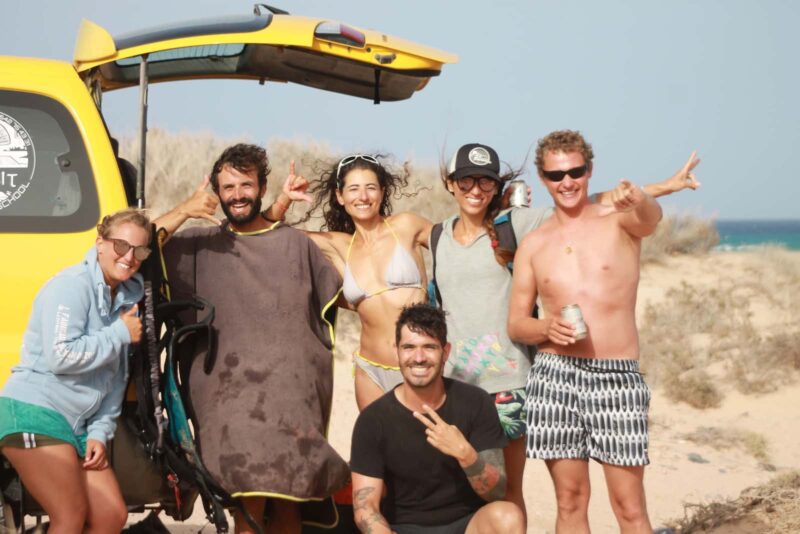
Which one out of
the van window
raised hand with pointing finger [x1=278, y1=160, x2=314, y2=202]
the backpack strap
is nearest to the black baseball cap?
the backpack strap

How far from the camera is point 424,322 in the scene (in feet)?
13.4

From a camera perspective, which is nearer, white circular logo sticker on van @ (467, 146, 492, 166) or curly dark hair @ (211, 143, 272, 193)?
curly dark hair @ (211, 143, 272, 193)

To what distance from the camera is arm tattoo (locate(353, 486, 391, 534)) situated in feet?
12.9

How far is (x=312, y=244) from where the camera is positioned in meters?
4.62

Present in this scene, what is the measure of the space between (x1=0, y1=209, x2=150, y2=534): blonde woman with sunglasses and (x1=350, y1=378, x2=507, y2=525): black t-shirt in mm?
990

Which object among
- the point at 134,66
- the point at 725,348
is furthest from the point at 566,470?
the point at 725,348

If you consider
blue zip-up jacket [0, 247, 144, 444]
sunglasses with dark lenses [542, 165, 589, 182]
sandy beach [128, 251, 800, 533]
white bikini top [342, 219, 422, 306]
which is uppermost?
sunglasses with dark lenses [542, 165, 589, 182]

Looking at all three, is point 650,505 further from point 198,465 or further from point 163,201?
point 163,201

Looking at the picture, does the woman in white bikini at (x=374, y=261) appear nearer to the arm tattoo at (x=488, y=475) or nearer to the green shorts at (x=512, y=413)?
the green shorts at (x=512, y=413)

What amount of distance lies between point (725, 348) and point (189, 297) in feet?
29.2

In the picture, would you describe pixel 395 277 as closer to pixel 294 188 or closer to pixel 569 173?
pixel 294 188

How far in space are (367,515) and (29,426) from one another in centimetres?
132

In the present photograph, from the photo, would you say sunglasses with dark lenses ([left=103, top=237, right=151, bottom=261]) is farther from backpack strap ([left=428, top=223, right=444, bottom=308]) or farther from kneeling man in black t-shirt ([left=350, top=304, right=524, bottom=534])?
backpack strap ([left=428, top=223, right=444, bottom=308])

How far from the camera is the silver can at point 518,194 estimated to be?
4742mm
